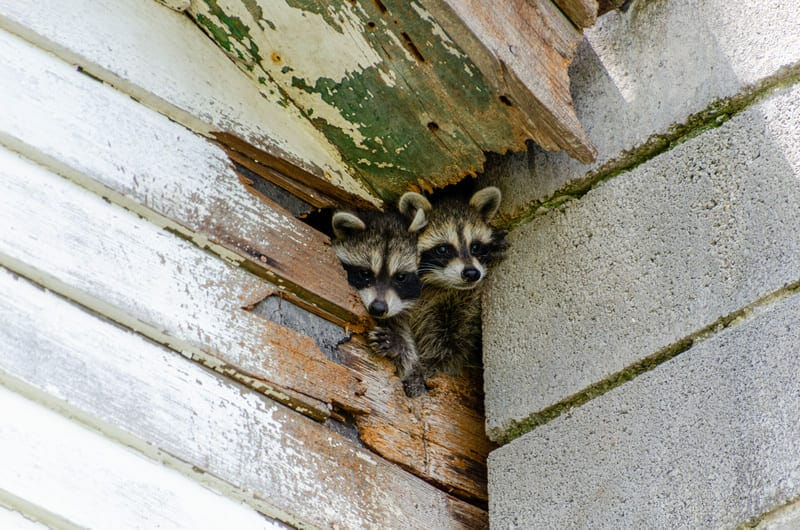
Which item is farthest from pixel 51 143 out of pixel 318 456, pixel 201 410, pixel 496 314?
pixel 496 314

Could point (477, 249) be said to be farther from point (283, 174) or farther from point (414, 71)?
point (414, 71)

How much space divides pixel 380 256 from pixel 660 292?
1493 mm

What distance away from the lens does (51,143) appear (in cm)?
255

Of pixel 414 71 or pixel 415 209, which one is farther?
pixel 415 209

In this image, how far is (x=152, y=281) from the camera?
2.59m

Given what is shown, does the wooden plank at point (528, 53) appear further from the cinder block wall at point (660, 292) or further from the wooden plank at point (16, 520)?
the wooden plank at point (16, 520)

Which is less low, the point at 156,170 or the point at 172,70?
the point at 172,70

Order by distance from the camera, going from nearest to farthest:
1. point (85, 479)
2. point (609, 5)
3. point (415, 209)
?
point (85, 479), point (609, 5), point (415, 209)

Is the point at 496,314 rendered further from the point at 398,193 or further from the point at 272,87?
the point at 272,87

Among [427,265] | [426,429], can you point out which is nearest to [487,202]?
[427,265]

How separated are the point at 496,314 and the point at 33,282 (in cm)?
137

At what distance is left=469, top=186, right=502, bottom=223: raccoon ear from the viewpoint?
3.48m

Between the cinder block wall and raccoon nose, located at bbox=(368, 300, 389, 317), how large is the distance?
449 mm

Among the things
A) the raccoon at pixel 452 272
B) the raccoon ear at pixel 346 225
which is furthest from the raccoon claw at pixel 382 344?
the raccoon ear at pixel 346 225
